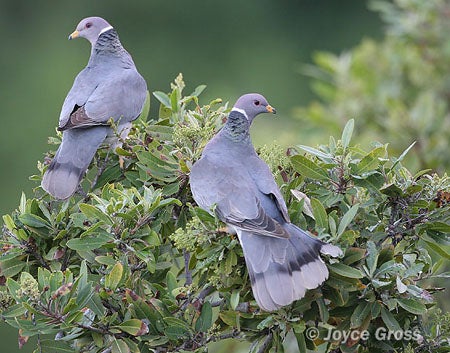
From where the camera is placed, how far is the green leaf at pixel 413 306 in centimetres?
244

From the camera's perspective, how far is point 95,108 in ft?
11.7

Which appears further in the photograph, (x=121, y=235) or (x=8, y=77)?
(x=8, y=77)

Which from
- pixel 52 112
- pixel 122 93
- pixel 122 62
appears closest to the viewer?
pixel 122 93

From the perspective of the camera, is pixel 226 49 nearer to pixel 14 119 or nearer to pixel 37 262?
pixel 14 119

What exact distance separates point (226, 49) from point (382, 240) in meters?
10.8

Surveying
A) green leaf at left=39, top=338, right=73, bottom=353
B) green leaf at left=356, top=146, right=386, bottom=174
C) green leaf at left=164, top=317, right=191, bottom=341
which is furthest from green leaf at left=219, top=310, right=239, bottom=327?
green leaf at left=356, top=146, right=386, bottom=174

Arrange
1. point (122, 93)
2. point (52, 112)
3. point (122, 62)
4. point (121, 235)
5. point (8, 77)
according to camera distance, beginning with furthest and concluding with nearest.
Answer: point (8, 77), point (52, 112), point (122, 62), point (122, 93), point (121, 235)

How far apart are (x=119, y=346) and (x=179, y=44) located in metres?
11.2

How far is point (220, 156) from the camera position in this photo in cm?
Answer: 287

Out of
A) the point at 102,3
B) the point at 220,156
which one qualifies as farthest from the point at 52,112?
the point at 220,156

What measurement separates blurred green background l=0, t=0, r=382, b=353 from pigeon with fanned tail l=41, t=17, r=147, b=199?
7.23m

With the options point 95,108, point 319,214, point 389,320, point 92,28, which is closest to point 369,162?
point 319,214

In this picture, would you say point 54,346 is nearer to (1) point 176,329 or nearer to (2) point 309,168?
(1) point 176,329

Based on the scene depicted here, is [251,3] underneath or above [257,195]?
underneath
